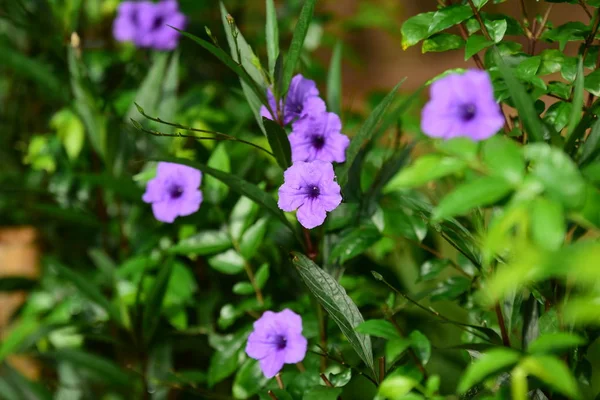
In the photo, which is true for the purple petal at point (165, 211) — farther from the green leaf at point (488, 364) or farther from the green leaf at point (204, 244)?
the green leaf at point (488, 364)

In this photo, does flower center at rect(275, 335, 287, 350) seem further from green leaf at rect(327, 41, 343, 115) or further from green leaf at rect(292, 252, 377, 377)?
green leaf at rect(327, 41, 343, 115)

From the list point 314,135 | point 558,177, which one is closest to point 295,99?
point 314,135

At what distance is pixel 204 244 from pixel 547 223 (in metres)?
0.55

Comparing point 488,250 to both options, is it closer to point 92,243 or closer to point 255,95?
point 255,95

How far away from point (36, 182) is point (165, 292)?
0.50m

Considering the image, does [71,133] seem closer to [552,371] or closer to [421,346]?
[421,346]

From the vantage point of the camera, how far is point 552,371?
1.37ft

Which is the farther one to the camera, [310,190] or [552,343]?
[310,190]

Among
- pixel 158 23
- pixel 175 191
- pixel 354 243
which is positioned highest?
pixel 158 23

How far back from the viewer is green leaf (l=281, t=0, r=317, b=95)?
0.64 m

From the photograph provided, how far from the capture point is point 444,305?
4.05ft

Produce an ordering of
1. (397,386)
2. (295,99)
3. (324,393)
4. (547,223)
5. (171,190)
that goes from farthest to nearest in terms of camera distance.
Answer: (171,190)
(295,99)
(324,393)
(397,386)
(547,223)

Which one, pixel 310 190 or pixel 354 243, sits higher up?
pixel 310 190

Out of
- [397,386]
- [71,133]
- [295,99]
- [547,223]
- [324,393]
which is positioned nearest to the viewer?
[547,223]
